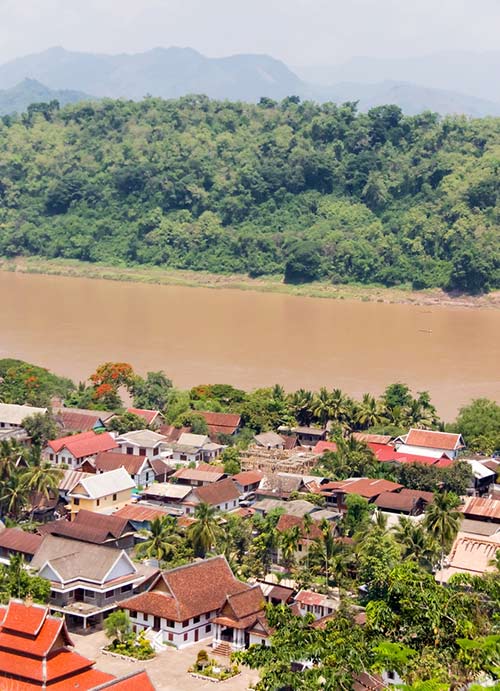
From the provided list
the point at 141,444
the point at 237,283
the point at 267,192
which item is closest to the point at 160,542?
the point at 141,444

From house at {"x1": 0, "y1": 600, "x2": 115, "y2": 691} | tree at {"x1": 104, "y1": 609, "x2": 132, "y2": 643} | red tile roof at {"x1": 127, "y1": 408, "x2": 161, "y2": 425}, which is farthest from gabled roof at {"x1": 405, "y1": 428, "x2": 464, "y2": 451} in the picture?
house at {"x1": 0, "y1": 600, "x2": 115, "y2": 691}

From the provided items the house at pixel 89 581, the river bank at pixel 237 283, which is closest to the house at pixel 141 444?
the house at pixel 89 581

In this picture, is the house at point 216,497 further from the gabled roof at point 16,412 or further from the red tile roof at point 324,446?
the gabled roof at point 16,412

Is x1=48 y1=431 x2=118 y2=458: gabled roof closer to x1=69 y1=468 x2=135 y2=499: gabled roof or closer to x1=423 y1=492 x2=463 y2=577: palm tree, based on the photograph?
x1=69 y1=468 x2=135 y2=499: gabled roof

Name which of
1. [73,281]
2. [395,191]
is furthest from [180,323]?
[395,191]

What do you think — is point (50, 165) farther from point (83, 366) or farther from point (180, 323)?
point (83, 366)

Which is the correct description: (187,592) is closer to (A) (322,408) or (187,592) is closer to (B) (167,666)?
(B) (167,666)
